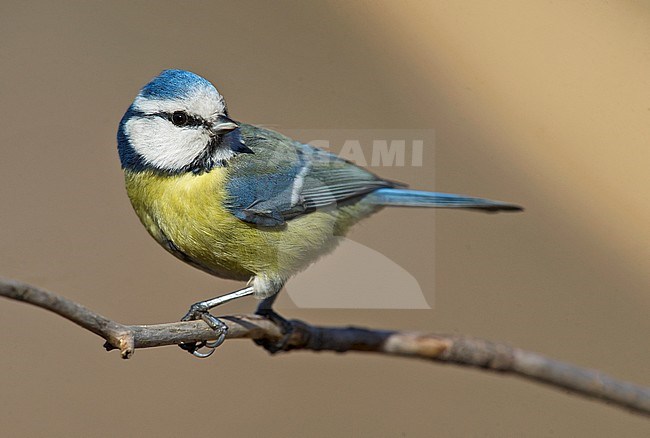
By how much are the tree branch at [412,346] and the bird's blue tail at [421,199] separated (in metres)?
0.23

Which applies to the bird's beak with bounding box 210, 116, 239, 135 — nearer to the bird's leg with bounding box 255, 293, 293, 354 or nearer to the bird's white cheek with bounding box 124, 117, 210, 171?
the bird's white cheek with bounding box 124, 117, 210, 171

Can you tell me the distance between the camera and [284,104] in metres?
1.30

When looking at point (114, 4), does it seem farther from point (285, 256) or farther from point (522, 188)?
point (522, 188)

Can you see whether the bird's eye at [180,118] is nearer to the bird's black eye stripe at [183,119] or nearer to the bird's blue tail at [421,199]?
the bird's black eye stripe at [183,119]

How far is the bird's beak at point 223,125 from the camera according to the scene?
1.10 meters

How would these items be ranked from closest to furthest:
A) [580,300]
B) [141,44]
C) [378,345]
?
[378,345] → [141,44] → [580,300]

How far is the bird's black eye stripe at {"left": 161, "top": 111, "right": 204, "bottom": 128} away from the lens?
43.9 inches

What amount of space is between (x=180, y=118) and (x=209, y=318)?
30 centimetres

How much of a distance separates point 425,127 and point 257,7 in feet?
1.21

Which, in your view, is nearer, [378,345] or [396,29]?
[378,345]

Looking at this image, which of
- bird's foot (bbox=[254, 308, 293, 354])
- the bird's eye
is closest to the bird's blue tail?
bird's foot (bbox=[254, 308, 293, 354])

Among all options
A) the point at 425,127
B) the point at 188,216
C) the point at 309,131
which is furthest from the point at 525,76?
the point at 188,216

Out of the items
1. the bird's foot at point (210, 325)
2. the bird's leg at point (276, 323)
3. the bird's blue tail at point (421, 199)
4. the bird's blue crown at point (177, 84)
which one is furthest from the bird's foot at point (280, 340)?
the bird's blue crown at point (177, 84)

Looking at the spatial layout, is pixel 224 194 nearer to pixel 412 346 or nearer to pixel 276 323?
pixel 276 323
